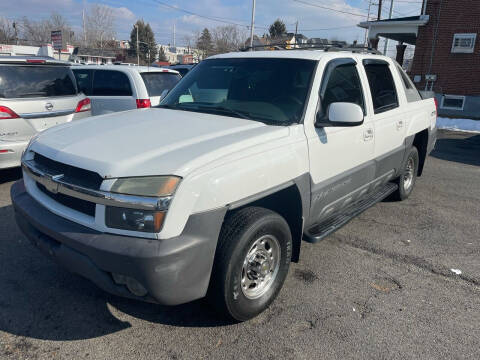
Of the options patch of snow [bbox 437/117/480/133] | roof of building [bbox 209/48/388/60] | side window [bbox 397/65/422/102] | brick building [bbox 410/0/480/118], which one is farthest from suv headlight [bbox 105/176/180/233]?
brick building [bbox 410/0/480/118]

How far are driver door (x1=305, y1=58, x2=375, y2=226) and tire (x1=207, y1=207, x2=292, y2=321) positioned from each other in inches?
19.7

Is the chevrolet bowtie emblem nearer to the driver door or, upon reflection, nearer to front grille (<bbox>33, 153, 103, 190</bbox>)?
front grille (<bbox>33, 153, 103, 190</bbox>)

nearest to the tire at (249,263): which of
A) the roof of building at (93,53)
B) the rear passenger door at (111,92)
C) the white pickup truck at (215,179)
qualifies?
the white pickup truck at (215,179)

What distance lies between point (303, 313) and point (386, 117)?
7.96 ft

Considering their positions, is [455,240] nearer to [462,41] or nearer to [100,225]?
[100,225]

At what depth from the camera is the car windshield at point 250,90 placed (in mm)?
3266

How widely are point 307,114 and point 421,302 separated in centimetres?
178

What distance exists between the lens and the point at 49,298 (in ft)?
10.1

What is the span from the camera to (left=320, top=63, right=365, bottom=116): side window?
11.1ft

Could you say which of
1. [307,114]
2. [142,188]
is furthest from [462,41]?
[142,188]

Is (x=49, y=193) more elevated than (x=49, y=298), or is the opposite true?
(x=49, y=193)

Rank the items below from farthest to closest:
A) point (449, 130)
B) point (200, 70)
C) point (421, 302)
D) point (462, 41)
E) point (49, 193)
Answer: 1. point (462, 41)
2. point (449, 130)
3. point (200, 70)
4. point (421, 302)
5. point (49, 193)

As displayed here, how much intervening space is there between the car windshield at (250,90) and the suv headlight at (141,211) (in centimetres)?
120

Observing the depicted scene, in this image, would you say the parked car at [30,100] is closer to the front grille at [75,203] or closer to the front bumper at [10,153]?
the front bumper at [10,153]
